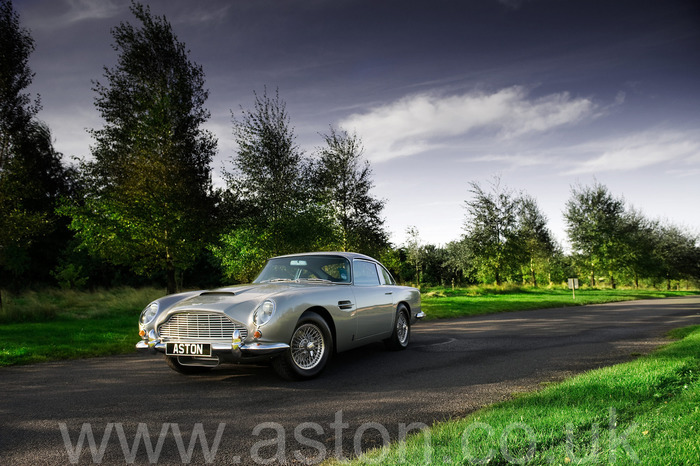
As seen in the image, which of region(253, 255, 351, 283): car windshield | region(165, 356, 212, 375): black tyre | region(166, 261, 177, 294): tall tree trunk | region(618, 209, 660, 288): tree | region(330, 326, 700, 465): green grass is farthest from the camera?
region(618, 209, 660, 288): tree

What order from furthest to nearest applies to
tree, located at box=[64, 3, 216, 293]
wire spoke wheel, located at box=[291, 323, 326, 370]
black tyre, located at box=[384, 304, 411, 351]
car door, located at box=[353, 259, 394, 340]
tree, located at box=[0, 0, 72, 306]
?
tree, located at box=[64, 3, 216, 293] → tree, located at box=[0, 0, 72, 306] → black tyre, located at box=[384, 304, 411, 351] → car door, located at box=[353, 259, 394, 340] → wire spoke wheel, located at box=[291, 323, 326, 370]

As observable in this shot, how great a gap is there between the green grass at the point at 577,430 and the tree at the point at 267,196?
11.2m

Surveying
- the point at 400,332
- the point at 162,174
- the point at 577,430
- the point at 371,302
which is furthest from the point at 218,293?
the point at 162,174

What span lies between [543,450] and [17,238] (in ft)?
55.9

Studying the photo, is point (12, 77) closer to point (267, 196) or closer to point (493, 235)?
point (267, 196)

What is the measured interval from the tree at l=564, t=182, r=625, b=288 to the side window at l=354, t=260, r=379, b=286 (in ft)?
135

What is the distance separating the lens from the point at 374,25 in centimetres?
1145

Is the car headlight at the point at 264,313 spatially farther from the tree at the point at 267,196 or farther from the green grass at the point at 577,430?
the tree at the point at 267,196

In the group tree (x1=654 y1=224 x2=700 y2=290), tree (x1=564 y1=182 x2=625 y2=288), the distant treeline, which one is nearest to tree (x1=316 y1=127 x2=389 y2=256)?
the distant treeline

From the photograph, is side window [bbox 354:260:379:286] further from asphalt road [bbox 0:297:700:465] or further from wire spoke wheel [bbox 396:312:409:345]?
asphalt road [bbox 0:297:700:465]

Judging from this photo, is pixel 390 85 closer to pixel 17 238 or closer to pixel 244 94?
pixel 244 94

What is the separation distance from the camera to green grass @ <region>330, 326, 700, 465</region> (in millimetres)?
2670

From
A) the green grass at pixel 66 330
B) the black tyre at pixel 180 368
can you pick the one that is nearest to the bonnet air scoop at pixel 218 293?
the black tyre at pixel 180 368

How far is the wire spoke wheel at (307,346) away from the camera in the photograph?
5371 mm
